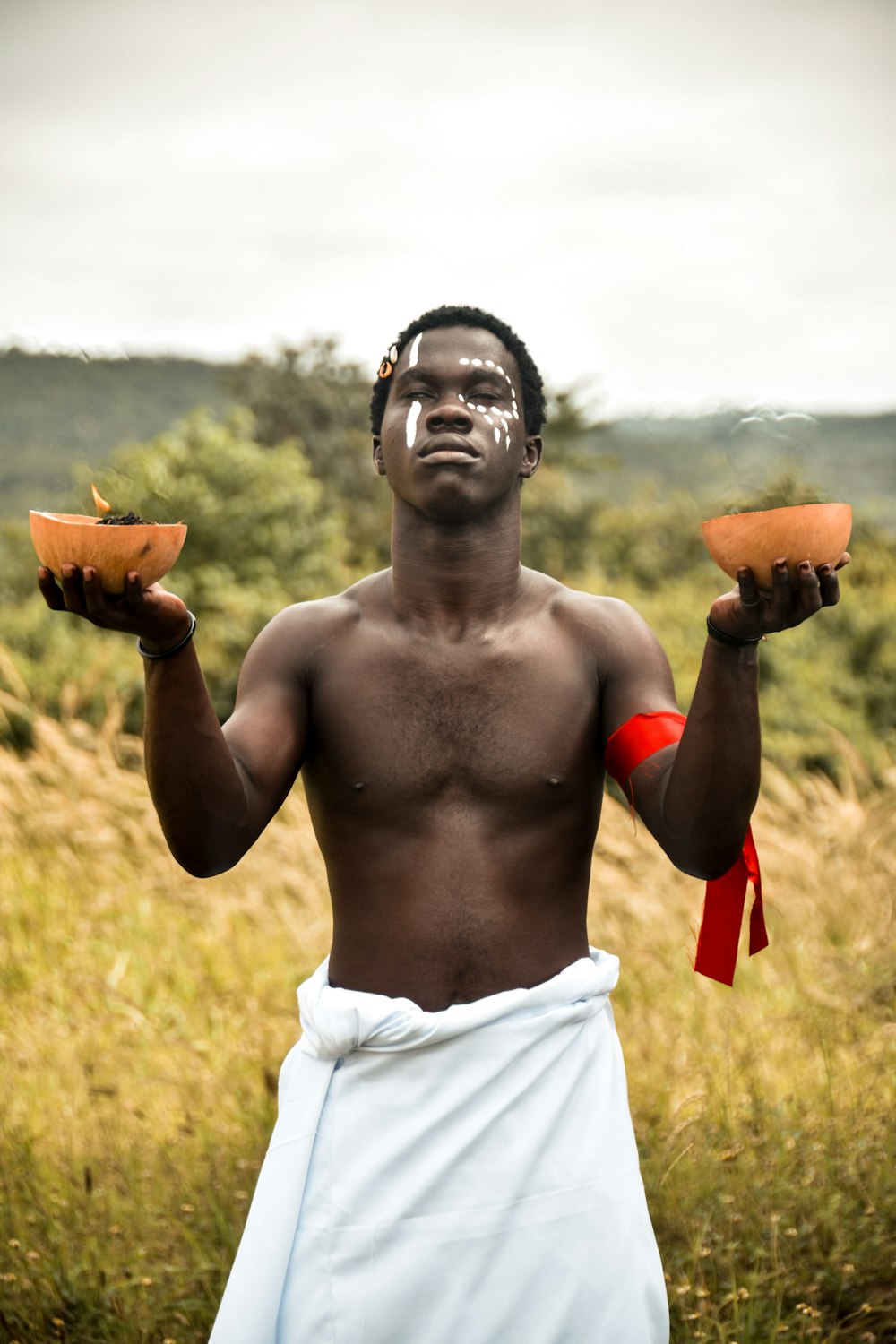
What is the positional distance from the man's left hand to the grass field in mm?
1653

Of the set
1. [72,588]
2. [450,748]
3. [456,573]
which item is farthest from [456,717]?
[72,588]

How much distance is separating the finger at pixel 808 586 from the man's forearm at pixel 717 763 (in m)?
0.12

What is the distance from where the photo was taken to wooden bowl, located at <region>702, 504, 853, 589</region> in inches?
69.8

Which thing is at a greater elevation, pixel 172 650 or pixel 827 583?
pixel 827 583

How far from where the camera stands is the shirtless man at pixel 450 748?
6.71 feet

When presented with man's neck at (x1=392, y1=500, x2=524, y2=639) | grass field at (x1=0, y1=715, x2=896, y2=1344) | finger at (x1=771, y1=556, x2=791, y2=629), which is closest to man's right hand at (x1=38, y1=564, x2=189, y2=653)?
man's neck at (x1=392, y1=500, x2=524, y2=639)

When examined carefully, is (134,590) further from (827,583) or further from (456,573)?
(827,583)

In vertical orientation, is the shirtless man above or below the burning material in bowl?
below

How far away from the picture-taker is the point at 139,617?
183cm

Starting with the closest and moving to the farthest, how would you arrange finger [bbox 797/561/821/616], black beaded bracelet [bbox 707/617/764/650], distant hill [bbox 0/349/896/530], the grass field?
finger [bbox 797/561/821/616]
black beaded bracelet [bbox 707/617/764/650]
distant hill [bbox 0/349/896/530]
the grass field

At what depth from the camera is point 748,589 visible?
5.96 ft

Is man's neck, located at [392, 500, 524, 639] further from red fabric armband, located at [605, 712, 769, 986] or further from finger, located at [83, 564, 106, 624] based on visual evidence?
finger, located at [83, 564, 106, 624]

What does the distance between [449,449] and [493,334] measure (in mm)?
299

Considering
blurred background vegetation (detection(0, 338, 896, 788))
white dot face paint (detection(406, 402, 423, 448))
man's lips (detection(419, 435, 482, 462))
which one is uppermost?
white dot face paint (detection(406, 402, 423, 448))
